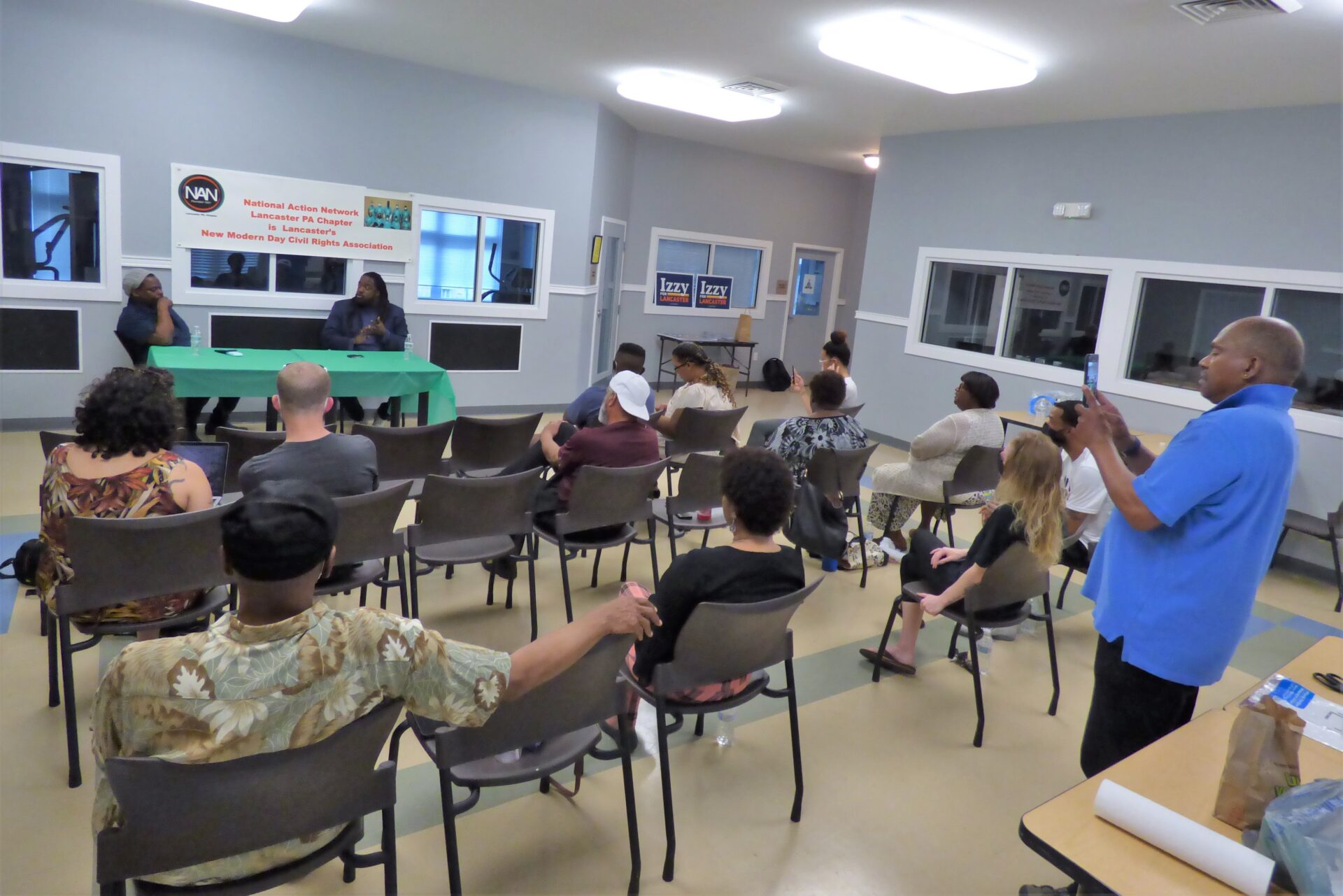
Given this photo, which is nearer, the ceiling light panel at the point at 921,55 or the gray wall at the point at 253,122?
the ceiling light panel at the point at 921,55

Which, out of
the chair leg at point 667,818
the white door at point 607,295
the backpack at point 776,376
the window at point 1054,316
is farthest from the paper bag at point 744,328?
the chair leg at point 667,818

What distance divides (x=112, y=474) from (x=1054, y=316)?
6663 millimetres

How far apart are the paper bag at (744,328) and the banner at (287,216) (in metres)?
4.76

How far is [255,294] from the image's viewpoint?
6418 mm

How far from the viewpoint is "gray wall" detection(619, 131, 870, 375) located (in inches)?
372

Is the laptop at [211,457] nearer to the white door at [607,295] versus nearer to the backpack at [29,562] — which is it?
the backpack at [29,562]

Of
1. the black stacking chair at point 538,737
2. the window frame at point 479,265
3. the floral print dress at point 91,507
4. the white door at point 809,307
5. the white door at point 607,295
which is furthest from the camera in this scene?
the white door at point 809,307

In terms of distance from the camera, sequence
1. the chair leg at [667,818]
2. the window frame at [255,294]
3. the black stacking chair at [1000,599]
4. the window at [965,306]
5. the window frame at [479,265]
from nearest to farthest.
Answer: the chair leg at [667,818] → the black stacking chair at [1000,599] → the window frame at [255,294] → the window frame at [479,265] → the window at [965,306]

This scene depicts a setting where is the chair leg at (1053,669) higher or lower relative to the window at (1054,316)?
lower

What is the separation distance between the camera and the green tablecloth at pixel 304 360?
15.9 feet

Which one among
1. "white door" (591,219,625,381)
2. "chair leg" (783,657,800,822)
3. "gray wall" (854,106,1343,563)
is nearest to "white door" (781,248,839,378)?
"white door" (591,219,625,381)

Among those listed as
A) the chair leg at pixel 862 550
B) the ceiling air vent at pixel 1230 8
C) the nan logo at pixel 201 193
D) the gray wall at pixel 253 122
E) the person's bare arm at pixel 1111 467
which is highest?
the ceiling air vent at pixel 1230 8

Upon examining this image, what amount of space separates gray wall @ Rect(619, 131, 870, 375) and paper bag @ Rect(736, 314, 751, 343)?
119mm

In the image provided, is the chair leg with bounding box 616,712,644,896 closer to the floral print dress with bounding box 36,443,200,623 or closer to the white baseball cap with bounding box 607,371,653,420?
the floral print dress with bounding box 36,443,200,623
